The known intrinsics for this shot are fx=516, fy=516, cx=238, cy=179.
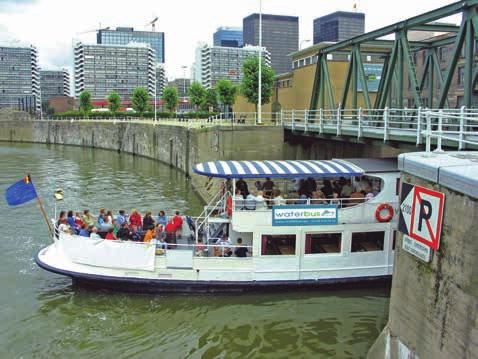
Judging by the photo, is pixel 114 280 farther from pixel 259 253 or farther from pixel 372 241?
pixel 372 241

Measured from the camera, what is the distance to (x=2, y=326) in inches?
595

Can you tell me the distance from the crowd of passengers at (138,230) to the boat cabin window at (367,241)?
3717mm

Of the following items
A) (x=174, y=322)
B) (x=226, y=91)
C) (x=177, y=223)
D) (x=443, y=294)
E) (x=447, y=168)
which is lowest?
(x=174, y=322)

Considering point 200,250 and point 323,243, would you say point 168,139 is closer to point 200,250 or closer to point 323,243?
point 200,250

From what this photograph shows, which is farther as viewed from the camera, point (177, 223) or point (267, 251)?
point (177, 223)

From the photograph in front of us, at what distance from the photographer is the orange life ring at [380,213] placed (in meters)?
17.1

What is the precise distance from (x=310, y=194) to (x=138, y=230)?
6312 mm

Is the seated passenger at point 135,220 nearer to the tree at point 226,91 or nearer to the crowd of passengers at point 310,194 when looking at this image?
the crowd of passengers at point 310,194

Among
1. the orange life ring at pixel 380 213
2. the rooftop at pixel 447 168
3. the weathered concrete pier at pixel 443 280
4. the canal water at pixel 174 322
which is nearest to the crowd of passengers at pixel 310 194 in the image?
the orange life ring at pixel 380 213

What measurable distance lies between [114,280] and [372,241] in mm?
8751

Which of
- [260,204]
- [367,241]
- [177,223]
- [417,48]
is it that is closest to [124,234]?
[177,223]

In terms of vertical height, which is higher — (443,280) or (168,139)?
(168,139)

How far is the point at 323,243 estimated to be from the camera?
57.9 ft

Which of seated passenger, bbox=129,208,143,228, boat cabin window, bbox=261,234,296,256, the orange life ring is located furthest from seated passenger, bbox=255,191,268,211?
seated passenger, bbox=129,208,143,228
